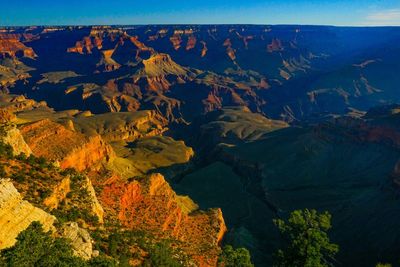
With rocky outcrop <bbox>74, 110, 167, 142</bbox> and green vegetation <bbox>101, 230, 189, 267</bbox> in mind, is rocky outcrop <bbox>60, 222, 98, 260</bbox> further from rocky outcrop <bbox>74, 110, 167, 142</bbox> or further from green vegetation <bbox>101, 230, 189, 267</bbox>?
rocky outcrop <bbox>74, 110, 167, 142</bbox>

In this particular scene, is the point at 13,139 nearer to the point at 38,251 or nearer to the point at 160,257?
the point at 160,257

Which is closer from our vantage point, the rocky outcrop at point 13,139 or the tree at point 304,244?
the tree at point 304,244

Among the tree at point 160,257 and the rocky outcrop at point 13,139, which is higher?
the rocky outcrop at point 13,139

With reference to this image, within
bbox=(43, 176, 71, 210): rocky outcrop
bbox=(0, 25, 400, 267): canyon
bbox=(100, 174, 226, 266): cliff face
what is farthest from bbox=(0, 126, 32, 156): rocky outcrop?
bbox=(100, 174, 226, 266): cliff face

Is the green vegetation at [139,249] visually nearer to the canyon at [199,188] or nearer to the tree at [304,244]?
the canyon at [199,188]

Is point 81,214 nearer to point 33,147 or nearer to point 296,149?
point 33,147

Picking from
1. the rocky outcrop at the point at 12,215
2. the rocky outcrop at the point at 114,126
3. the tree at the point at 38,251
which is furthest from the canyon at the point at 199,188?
the rocky outcrop at the point at 114,126
